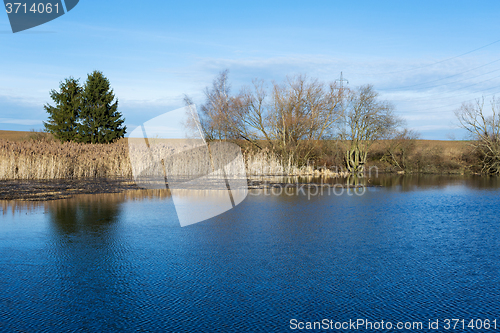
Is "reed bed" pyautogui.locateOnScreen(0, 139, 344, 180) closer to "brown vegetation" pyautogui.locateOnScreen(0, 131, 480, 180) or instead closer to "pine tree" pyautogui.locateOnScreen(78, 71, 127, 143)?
"brown vegetation" pyautogui.locateOnScreen(0, 131, 480, 180)

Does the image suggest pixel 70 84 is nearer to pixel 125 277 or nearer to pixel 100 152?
pixel 100 152

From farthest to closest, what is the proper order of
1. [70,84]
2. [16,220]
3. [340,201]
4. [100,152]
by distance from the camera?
1. [70,84]
2. [100,152]
3. [340,201]
4. [16,220]

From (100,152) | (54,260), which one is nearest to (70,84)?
(100,152)

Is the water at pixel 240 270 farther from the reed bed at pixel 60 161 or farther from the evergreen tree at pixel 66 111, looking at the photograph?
the evergreen tree at pixel 66 111

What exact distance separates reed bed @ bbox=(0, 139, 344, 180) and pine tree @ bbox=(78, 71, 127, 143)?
604 inches

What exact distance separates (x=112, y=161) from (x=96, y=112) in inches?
714

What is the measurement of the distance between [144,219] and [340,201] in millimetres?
6104

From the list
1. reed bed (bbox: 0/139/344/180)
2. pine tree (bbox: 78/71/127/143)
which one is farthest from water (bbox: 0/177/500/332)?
pine tree (bbox: 78/71/127/143)

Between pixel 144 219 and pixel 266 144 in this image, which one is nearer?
pixel 144 219

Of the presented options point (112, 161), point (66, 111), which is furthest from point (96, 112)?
point (112, 161)

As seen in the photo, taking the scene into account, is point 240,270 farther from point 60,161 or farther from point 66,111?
point 66,111

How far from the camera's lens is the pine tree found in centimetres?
3916

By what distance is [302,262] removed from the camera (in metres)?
5.48

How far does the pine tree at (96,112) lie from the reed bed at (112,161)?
15.4 meters
